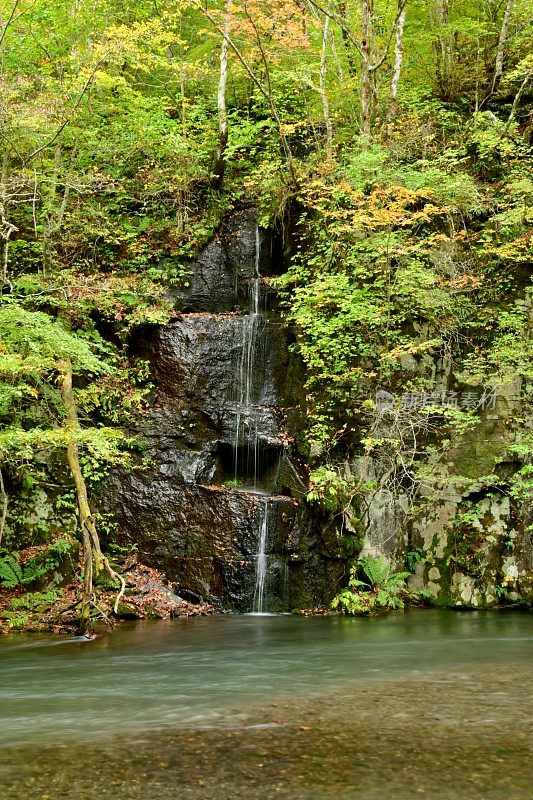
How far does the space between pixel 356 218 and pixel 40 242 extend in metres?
6.71

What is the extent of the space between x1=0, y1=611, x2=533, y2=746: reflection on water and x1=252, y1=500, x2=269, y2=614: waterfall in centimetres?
56

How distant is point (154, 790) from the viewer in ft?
11.6

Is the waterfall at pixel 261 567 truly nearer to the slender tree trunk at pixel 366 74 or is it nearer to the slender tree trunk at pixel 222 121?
the slender tree trunk at pixel 366 74

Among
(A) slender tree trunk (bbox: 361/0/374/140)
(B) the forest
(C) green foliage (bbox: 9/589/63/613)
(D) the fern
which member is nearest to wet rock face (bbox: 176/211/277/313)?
(B) the forest

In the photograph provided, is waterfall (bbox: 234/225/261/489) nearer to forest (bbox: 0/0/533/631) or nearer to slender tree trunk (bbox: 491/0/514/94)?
forest (bbox: 0/0/533/631)

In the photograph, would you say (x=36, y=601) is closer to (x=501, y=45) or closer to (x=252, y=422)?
(x=252, y=422)

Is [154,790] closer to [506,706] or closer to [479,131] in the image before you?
[506,706]

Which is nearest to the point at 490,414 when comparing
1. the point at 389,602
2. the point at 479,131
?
the point at 389,602

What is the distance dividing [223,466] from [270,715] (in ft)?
25.6

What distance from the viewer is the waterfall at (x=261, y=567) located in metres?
11.1

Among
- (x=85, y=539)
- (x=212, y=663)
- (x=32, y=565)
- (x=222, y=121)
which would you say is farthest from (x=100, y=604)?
(x=222, y=121)

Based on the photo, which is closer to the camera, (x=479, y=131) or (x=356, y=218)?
(x=356, y=218)

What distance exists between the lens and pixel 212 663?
23.7 ft

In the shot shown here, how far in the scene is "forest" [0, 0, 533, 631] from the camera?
431 inches
